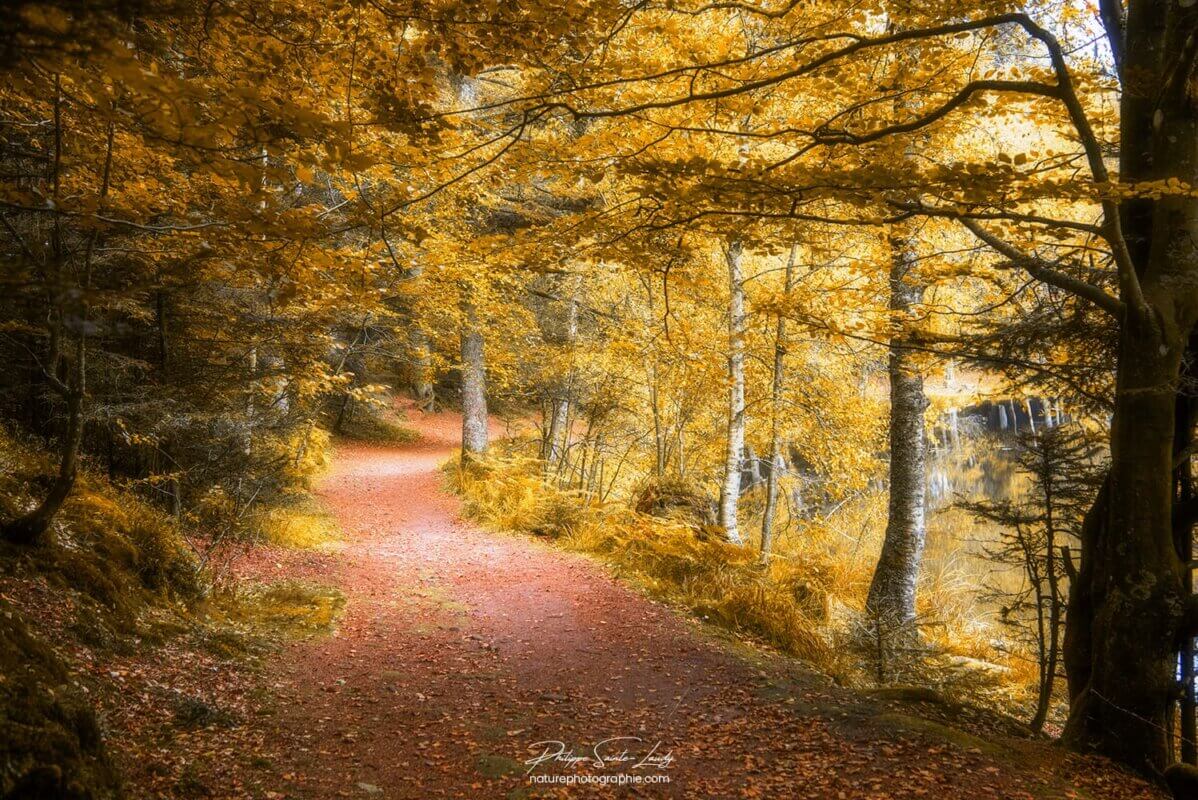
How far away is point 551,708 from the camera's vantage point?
492cm

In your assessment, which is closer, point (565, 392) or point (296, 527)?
point (296, 527)

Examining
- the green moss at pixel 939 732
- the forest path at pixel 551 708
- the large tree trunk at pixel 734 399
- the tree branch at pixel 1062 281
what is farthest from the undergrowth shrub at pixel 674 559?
the tree branch at pixel 1062 281

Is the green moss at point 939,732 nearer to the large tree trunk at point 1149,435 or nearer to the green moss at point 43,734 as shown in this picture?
the large tree trunk at point 1149,435

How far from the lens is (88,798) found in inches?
89.6

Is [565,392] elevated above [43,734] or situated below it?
above

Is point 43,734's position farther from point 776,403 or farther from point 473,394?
point 473,394

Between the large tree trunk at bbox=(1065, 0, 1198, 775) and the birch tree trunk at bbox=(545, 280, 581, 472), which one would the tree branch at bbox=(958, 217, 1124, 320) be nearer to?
the large tree trunk at bbox=(1065, 0, 1198, 775)

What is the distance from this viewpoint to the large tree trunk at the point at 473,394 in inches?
554

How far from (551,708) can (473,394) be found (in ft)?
32.5

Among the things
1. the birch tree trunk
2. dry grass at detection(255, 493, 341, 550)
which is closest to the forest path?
dry grass at detection(255, 493, 341, 550)

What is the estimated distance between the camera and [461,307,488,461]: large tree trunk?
14.1 meters
